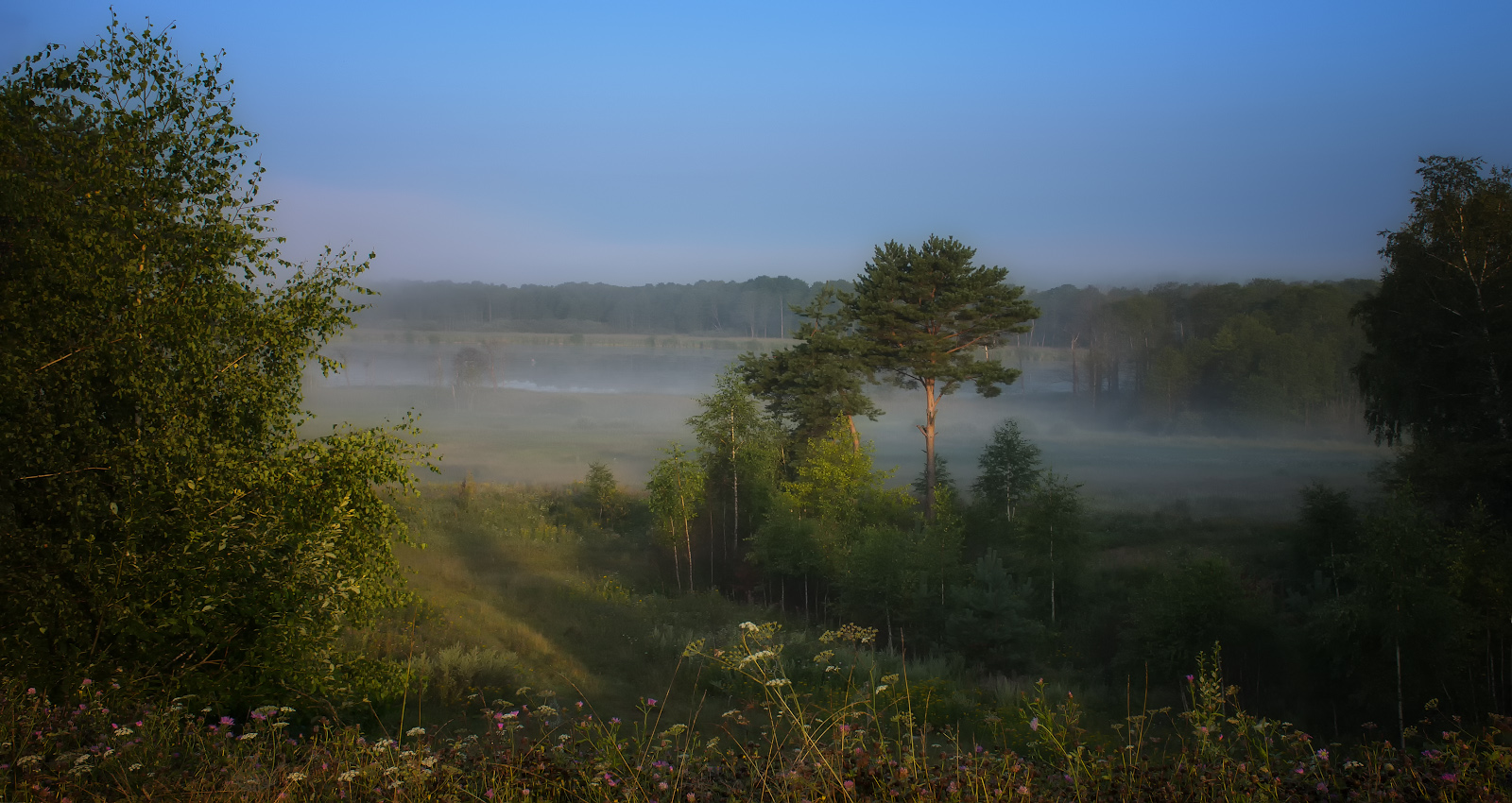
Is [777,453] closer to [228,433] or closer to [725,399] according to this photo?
[725,399]

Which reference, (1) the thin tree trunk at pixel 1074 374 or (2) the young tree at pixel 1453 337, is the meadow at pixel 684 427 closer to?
(1) the thin tree trunk at pixel 1074 374

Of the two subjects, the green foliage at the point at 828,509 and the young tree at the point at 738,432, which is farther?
the young tree at the point at 738,432

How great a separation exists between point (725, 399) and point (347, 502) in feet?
107

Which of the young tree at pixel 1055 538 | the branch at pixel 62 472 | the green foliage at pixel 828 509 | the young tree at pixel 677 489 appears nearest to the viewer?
the branch at pixel 62 472

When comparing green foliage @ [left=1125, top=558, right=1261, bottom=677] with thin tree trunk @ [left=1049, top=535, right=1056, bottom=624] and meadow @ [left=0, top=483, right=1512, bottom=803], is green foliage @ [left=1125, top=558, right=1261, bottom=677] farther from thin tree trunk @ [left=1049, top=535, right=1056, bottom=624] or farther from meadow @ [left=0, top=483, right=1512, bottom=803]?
meadow @ [left=0, top=483, right=1512, bottom=803]

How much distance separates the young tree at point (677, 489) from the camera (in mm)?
41625

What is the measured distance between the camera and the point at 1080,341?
3568 inches

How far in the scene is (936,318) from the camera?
38500 millimetres

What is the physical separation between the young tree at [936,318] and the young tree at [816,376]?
195 centimetres

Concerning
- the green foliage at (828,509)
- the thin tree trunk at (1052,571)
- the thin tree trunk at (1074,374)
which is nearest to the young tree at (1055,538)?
the thin tree trunk at (1052,571)

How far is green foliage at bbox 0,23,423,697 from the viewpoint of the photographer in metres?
9.51

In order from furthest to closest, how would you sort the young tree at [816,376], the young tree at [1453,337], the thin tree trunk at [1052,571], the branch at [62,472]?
the young tree at [816,376] → the thin tree trunk at [1052,571] → the young tree at [1453,337] → the branch at [62,472]

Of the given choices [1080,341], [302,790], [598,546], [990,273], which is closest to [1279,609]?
[990,273]

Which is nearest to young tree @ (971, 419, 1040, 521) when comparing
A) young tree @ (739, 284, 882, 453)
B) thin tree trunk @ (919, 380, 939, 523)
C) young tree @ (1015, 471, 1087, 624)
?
thin tree trunk @ (919, 380, 939, 523)
